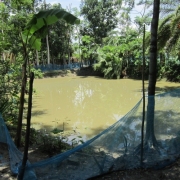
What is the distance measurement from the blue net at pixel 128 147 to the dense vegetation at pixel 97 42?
1322 mm

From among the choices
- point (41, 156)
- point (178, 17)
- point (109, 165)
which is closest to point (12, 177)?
point (41, 156)

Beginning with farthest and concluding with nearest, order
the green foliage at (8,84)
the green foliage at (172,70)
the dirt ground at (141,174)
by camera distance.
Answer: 1. the green foliage at (172,70)
2. the green foliage at (8,84)
3. the dirt ground at (141,174)

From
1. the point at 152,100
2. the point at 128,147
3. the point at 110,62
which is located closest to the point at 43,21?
the point at 152,100

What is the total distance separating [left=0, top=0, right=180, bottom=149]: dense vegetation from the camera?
5273 millimetres

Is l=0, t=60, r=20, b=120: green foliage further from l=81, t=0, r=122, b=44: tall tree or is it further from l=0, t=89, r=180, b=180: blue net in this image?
l=81, t=0, r=122, b=44: tall tree

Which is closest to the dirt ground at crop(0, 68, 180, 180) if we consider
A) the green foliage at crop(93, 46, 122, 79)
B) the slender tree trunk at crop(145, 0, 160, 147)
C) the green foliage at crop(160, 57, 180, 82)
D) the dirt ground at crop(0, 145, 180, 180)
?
the dirt ground at crop(0, 145, 180, 180)

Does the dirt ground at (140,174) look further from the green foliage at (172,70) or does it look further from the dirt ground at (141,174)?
the green foliage at (172,70)

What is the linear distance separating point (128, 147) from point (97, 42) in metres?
26.3

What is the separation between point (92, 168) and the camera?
343 centimetres

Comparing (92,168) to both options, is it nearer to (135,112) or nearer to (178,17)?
(135,112)

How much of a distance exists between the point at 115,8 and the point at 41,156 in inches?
1105

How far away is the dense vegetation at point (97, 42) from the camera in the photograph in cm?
527

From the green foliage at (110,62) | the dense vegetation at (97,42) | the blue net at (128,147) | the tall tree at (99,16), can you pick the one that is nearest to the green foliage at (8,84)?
the dense vegetation at (97,42)

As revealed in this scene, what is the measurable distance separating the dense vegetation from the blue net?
4.34 feet
